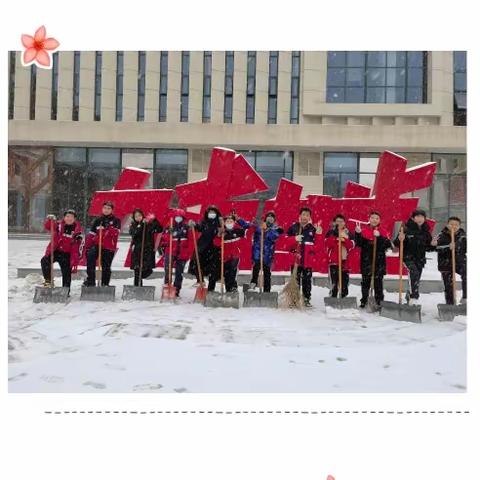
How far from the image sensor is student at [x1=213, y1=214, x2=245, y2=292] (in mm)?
6453

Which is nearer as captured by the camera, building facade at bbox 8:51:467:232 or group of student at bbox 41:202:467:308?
group of student at bbox 41:202:467:308

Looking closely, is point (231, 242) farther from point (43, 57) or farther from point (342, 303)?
point (43, 57)

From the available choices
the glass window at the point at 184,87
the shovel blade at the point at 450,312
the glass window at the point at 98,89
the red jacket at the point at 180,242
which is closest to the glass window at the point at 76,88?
the glass window at the point at 98,89

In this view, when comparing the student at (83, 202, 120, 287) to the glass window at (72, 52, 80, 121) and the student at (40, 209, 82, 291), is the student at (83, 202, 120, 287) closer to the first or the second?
the student at (40, 209, 82, 291)

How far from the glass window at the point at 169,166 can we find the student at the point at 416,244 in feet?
40.8

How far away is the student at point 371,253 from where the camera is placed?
6.16 metres

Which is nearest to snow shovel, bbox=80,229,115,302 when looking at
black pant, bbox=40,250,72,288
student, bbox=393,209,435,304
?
black pant, bbox=40,250,72,288
